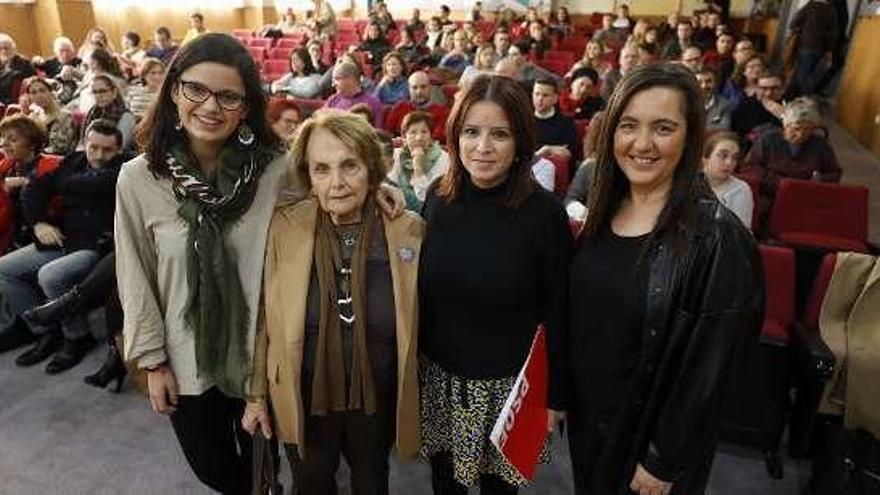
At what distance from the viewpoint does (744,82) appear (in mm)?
Result: 5418

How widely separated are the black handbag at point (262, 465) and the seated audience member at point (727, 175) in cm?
257

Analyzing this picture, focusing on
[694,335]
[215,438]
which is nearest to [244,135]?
[215,438]

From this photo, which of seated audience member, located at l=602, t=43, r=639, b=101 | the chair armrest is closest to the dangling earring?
the chair armrest

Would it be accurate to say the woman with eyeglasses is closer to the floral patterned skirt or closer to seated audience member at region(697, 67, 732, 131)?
the floral patterned skirt

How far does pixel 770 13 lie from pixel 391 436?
12389mm

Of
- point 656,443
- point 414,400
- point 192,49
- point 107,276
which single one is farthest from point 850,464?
point 107,276

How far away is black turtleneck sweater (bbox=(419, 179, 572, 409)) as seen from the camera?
140cm

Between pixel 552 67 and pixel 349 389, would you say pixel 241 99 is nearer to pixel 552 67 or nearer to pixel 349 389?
pixel 349 389

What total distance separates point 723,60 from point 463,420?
6723 millimetres

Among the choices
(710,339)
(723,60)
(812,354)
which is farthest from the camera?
(723,60)

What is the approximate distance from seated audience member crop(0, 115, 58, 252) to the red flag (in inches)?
123

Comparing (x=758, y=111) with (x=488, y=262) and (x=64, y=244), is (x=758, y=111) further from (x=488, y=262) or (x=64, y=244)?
(x=64, y=244)

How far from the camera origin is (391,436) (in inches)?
66.9

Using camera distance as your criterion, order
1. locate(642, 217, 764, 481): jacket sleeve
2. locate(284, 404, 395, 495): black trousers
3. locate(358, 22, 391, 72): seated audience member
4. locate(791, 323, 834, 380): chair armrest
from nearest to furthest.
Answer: locate(642, 217, 764, 481): jacket sleeve < locate(284, 404, 395, 495): black trousers < locate(791, 323, 834, 380): chair armrest < locate(358, 22, 391, 72): seated audience member
